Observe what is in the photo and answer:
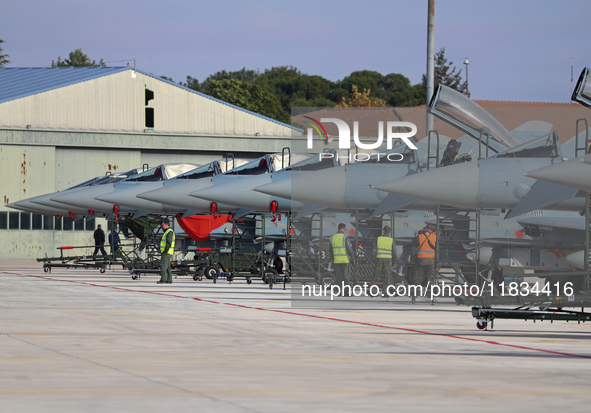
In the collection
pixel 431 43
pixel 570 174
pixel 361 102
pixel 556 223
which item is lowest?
pixel 556 223

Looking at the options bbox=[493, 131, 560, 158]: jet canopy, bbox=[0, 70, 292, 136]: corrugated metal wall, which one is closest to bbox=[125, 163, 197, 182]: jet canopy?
bbox=[493, 131, 560, 158]: jet canopy

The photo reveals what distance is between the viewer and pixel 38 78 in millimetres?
45594

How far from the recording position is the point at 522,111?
41719 millimetres

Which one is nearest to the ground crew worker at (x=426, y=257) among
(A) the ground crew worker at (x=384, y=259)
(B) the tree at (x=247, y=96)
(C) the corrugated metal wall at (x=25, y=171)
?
(A) the ground crew worker at (x=384, y=259)

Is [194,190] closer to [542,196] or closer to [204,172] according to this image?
[204,172]

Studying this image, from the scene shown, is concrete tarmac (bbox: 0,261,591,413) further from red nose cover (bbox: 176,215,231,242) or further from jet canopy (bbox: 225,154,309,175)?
red nose cover (bbox: 176,215,231,242)

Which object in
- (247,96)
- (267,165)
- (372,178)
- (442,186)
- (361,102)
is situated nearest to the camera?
(442,186)

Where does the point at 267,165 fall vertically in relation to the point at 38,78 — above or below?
below

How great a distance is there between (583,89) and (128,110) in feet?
100.0

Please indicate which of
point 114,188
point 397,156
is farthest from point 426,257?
point 114,188

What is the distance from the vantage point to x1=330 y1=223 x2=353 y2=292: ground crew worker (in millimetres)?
18062

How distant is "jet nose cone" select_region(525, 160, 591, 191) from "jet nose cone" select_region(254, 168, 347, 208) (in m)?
6.04

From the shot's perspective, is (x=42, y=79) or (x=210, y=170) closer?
(x=210, y=170)

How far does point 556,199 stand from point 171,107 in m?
29.9
